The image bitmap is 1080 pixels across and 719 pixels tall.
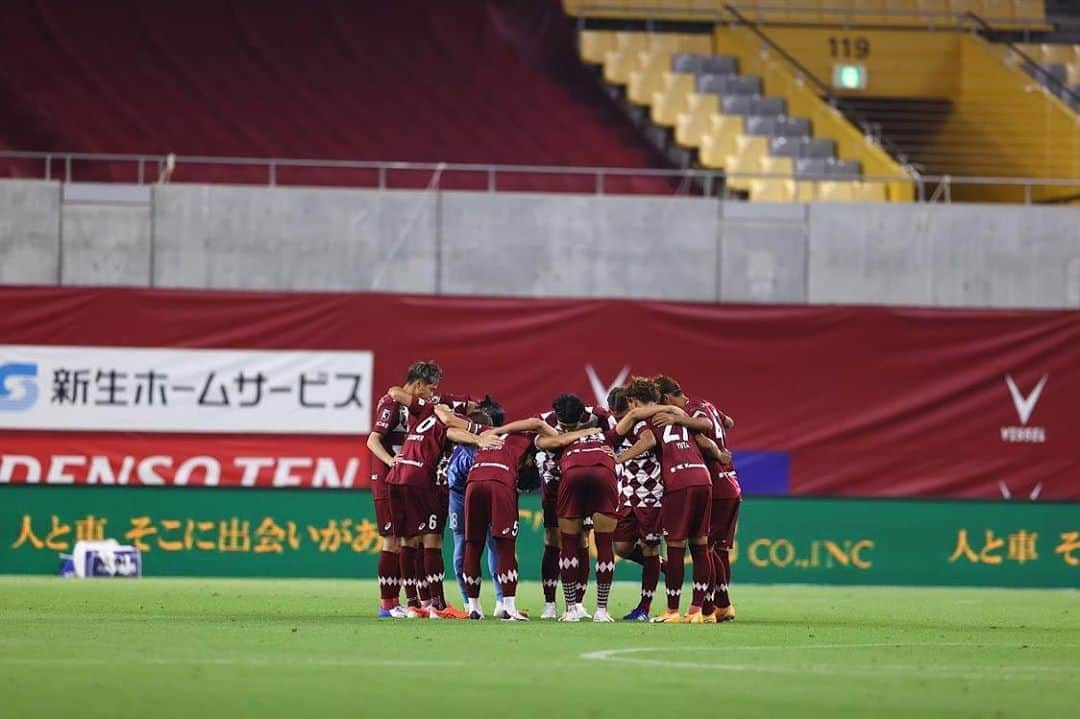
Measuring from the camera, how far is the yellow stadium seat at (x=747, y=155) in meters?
33.6

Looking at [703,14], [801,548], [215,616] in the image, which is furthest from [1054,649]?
[703,14]

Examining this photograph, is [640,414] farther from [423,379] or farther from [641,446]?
[423,379]

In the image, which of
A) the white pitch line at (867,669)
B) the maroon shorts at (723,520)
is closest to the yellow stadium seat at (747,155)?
the maroon shorts at (723,520)

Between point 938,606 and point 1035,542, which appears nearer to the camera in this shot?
point 938,606

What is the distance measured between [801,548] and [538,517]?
347 centimetres

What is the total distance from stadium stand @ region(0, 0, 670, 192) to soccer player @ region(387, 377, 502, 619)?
13.6 meters

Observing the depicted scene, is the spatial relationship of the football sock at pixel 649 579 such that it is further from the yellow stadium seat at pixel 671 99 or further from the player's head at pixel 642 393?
the yellow stadium seat at pixel 671 99

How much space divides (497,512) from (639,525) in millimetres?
1496

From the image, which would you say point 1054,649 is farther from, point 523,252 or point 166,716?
point 523,252

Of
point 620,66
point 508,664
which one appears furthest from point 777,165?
point 508,664

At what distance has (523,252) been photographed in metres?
28.0

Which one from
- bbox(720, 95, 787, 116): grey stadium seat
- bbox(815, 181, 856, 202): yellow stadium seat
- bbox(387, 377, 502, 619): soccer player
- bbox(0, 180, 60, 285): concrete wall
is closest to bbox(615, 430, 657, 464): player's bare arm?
bbox(387, 377, 502, 619): soccer player

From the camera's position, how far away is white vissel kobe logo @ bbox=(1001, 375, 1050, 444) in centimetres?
2828

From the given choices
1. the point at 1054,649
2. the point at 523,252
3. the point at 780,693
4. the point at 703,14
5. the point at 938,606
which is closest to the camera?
the point at 780,693
